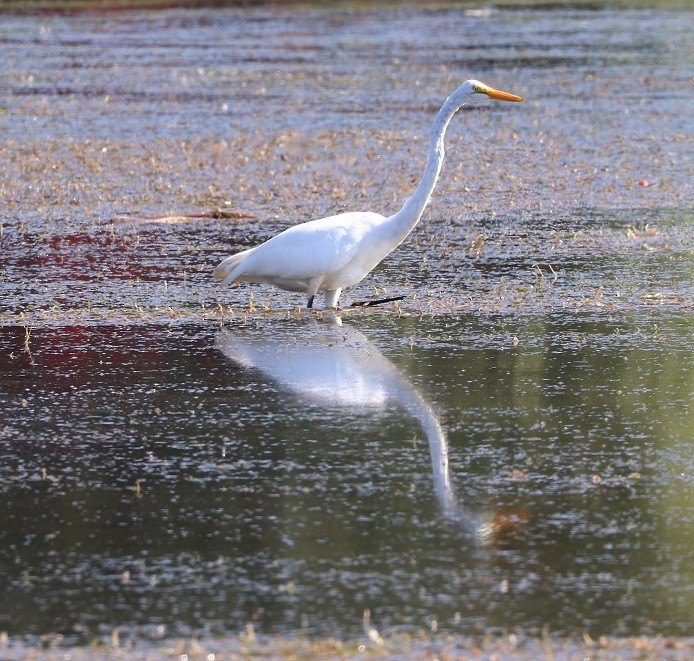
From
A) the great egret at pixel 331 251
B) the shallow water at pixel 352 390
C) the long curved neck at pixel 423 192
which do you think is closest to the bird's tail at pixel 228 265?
the great egret at pixel 331 251

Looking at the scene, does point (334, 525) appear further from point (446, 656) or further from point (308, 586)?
point (446, 656)

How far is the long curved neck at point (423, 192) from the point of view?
27.9 feet

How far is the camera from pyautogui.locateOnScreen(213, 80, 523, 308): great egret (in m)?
8.34

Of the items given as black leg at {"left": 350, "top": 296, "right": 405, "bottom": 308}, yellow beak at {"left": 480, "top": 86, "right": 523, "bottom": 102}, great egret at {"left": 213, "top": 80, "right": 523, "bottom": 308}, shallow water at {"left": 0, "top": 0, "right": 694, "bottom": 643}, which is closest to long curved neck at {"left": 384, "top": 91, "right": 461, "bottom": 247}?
great egret at {"left": 213, "top": 80, "right": 523, "bottom": 308}

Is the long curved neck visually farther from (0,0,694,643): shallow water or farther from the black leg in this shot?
(0,0,694,643): shallow water

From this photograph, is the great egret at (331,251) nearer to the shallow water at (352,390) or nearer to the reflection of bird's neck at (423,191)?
the reflection of bird's neck at (423,191)

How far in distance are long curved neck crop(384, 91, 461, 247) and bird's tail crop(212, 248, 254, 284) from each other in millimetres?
832

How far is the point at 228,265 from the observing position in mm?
8656

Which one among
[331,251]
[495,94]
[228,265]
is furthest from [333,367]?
[495,94]

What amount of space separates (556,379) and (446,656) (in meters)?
3.06

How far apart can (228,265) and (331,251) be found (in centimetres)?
69

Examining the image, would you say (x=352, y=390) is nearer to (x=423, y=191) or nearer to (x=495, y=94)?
(x=423, y=191)

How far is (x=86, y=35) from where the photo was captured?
94.9 ft

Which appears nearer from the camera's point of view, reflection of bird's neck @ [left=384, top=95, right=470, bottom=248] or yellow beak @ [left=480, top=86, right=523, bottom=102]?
reflection of bird's neck @ [left=384, top=95, right=470, bottom=248]
